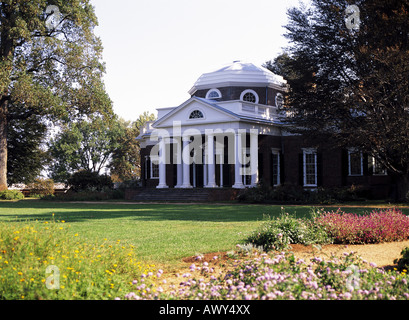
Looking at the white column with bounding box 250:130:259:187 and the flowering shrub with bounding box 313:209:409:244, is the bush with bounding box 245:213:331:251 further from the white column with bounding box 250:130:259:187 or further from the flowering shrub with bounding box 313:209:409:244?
the white column with bounding box 250:130:259:187

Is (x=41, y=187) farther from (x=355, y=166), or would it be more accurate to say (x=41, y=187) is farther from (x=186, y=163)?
(x=355, y=166)

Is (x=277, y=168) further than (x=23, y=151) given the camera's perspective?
No

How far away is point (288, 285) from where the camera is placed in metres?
5.99

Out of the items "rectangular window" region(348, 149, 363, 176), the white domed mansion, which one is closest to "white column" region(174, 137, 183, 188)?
the white domed mansion

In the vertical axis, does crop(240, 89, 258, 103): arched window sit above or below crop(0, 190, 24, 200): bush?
above

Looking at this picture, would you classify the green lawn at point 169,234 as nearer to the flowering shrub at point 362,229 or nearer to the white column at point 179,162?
the flowering shrub at point 362,229

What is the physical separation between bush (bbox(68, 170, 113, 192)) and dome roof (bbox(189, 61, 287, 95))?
11338 millimetres

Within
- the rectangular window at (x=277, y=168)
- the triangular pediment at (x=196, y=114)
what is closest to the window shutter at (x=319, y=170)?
the rectangular window at (x=277, y=168)

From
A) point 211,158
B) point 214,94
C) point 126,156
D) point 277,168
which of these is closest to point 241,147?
point 211,158

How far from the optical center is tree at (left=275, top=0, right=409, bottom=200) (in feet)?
78.3

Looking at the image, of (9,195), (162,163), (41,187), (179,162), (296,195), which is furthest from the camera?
(41,187)

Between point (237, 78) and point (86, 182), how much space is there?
50.0ft

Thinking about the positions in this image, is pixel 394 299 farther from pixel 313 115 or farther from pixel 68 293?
pixel 313 115

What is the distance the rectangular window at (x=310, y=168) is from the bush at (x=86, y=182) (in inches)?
645
